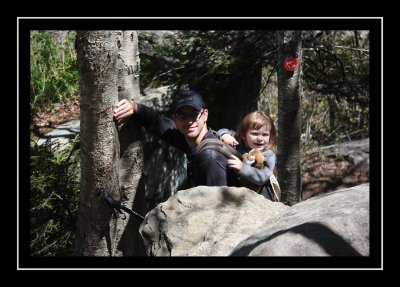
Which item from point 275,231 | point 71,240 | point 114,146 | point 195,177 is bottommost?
point 71,240

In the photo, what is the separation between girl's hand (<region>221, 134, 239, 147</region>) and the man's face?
290 millimetres

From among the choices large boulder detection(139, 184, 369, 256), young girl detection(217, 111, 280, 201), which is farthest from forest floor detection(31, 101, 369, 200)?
large boulder detection(139, 184, 369, 256)

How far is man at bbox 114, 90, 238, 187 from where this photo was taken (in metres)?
4.00

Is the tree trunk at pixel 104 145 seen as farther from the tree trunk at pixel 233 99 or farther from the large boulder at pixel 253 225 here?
the tree trunk at pixel 233 99

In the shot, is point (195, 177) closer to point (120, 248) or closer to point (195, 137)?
point (195, 137)

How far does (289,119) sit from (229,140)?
5.19 feet

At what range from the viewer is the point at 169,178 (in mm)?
7344

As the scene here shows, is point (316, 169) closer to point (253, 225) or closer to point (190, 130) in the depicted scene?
point (190, 130)

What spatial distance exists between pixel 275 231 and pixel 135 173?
6.19 feet

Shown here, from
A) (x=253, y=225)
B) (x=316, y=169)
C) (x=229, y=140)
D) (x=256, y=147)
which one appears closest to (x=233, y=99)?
(x=316, y=169)

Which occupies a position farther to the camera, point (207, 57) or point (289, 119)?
point (207, 57)

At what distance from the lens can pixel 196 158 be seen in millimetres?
4078

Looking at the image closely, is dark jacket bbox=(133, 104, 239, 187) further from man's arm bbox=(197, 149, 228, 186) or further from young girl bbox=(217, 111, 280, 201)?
young girl bbox=(217, 111, 280, 201)

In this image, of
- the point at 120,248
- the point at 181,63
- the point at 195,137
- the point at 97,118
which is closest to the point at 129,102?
the point at 97,118
